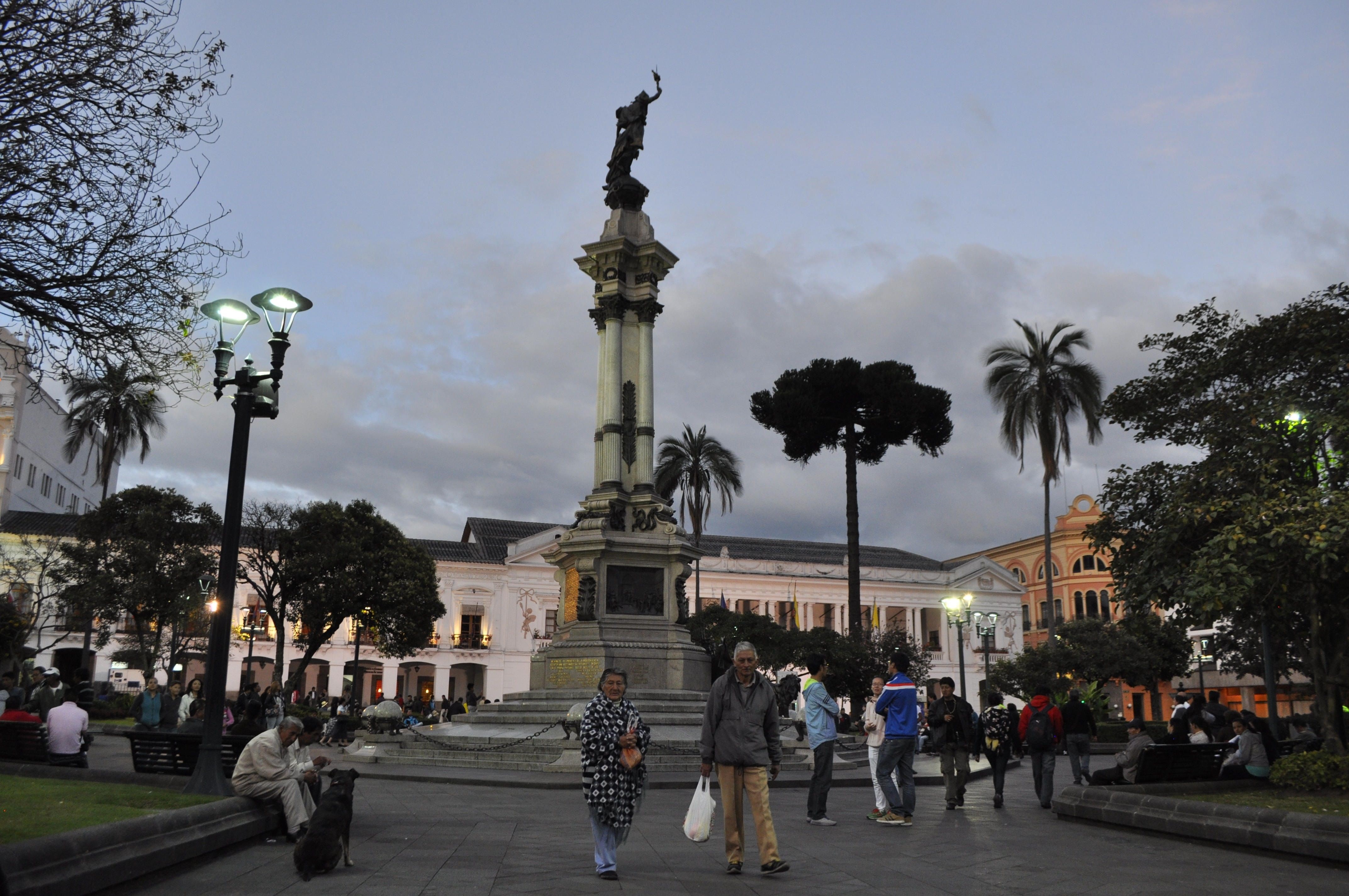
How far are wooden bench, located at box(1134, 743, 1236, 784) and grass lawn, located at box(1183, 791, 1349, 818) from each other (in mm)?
507

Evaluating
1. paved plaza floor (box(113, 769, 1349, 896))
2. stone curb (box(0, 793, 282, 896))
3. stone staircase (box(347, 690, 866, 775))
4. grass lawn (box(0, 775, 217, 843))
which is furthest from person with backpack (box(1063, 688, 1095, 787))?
grass lawn (box(0, 775, 217, 843))

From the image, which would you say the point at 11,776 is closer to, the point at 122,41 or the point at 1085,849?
the point at 122,41

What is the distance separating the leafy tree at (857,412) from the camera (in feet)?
128

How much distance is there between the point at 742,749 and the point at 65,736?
30.1ft

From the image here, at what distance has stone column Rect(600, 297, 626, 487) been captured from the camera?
23.0 meters

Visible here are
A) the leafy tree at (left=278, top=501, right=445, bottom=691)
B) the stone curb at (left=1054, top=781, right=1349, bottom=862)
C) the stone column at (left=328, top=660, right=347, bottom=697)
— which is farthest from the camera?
the stone column at (left=328, top=660, right=347, bottom=697)

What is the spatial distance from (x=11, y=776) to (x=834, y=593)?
6415 centimetres

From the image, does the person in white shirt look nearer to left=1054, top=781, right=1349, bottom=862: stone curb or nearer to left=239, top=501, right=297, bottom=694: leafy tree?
left=1054, top=781, right=1349, bottom=862: stone curb

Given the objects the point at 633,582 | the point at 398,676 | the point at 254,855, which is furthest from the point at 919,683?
the point at 254,855

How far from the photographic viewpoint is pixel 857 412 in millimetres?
39906

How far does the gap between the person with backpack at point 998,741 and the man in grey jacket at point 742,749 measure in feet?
21.7

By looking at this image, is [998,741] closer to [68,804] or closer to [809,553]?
[68,804]

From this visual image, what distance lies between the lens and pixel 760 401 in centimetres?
4150

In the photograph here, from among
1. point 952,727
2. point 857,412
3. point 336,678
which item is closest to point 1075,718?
point 952,727
